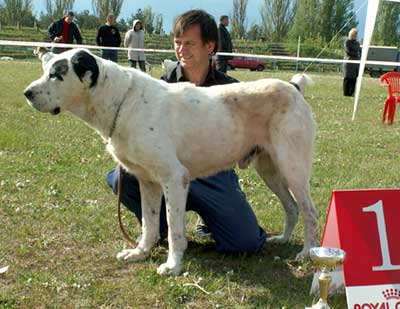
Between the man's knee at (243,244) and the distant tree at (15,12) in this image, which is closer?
the man's knee at (243,244)

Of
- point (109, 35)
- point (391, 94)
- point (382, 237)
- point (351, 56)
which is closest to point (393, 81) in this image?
point (391, 94)

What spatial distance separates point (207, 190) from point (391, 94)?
7683 mm

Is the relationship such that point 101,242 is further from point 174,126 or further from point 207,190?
point 174,126

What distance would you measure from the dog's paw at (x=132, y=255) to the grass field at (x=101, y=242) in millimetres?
52

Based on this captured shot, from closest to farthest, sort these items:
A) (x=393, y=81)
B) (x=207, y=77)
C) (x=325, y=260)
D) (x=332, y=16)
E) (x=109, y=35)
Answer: (x=325, y=260), (x=207, y=77), (x=393, y=81), (x=109, y=35), (x=332, y=16)

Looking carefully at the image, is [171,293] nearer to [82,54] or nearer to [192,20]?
[82,54]

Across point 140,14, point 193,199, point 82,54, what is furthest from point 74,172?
point 140,14

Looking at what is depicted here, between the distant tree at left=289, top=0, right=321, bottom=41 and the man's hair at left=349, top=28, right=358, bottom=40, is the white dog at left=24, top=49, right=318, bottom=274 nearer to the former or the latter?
the man's hair at left=349, top=28, right=358, bottom=40

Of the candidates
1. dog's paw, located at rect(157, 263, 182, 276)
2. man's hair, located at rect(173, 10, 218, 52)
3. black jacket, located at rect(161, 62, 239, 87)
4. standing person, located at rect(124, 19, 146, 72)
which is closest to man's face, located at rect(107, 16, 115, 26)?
standing person, located at rect(124, 19, 146, 72)

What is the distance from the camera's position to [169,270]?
3457mm

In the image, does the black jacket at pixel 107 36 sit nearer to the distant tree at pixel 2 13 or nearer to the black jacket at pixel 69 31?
the black jacket at pixel 69 31

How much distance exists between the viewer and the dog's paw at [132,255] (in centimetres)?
371

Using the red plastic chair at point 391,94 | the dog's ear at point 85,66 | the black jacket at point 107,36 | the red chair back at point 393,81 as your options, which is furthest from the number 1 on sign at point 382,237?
the black jacket at point 107,36

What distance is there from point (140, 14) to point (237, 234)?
255 feet
